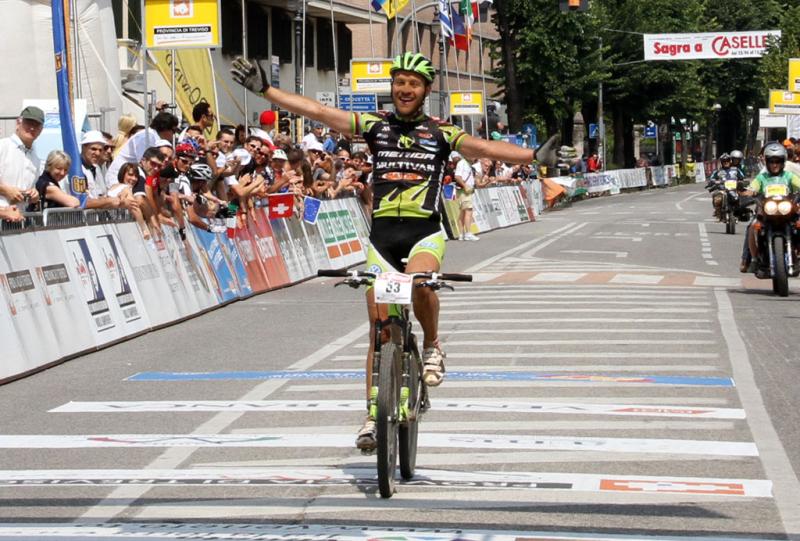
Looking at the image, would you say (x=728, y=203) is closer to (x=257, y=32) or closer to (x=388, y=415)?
(x=257, y=32)

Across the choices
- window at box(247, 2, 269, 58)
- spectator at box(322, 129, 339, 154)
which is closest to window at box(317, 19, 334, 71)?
window at box(247, 2, 269, 58)

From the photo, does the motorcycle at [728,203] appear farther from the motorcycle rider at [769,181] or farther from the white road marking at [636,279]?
the motorcycle rider at [769,181]

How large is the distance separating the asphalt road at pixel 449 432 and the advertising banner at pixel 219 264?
0.65 metres

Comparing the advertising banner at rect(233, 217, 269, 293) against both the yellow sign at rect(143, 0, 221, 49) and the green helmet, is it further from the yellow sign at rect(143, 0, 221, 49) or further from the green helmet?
the green helmet

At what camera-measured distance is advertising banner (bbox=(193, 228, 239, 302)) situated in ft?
60.6

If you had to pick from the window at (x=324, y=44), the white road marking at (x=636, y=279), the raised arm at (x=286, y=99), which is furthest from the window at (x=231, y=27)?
the raised arm at (x=286, y=99)

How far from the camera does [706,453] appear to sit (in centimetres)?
871

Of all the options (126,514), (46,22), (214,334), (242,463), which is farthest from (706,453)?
(46,22)

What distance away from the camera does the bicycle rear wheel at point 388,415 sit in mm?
7375

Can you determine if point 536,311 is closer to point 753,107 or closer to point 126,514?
point 126,514

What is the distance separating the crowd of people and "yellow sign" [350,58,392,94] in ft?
56.0

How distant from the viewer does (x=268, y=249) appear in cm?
2147

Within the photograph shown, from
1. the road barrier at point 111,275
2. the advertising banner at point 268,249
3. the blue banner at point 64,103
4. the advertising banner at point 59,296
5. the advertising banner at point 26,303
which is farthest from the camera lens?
the advertising banner at point 268,249

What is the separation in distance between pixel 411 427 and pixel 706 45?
79.5 metres
